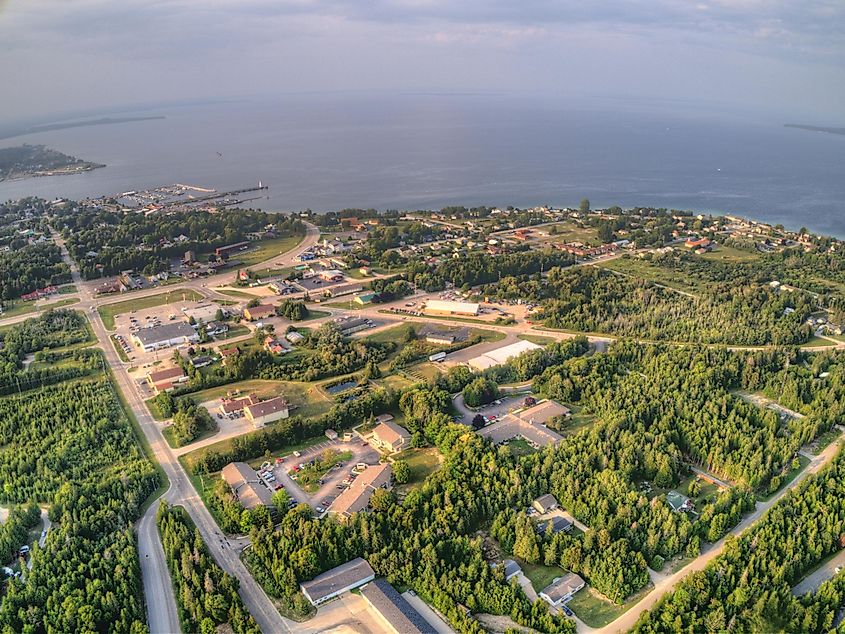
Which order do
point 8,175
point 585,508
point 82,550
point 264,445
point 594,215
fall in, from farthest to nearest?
point 8,175
point 594,215
point 264,445
point 585,508
point 82,550

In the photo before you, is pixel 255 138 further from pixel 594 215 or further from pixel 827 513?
pixel 827 513

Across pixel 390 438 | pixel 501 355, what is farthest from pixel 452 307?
pixel 390 438

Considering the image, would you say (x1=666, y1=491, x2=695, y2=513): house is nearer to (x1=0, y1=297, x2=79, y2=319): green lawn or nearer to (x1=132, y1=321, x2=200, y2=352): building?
(x1=132, y1=321, x2=200, y2=352): building


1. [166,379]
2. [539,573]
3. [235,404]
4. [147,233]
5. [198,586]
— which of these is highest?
[147,233]

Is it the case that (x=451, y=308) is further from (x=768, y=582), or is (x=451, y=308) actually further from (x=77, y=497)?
(x=768, y=582)

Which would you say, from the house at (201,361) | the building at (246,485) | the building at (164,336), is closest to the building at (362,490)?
the building at (246,485)

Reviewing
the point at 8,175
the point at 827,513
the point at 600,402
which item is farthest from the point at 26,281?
the point at 8,175

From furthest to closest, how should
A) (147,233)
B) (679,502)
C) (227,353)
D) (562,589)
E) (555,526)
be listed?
1. (147,233)
2. (227,353)
3. (679,502)
4. (555,526)
5. (562,589)

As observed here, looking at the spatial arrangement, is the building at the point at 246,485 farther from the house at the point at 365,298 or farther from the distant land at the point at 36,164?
the distant land at the point at 36,164
